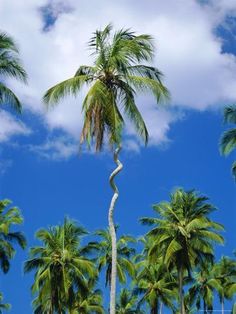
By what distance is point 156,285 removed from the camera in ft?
188

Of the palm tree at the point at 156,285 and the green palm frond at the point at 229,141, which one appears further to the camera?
the palm tree at the point at 156,285

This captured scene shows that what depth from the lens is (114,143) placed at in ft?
91.7

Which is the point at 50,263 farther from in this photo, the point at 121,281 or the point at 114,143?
the point at 114,143

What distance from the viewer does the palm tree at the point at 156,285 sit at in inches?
2248

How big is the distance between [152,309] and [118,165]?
30.9 meters

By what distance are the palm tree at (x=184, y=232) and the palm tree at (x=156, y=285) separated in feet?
32.6

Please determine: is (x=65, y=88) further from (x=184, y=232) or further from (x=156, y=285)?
(x=156, y=285)

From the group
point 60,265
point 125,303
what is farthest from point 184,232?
point 125,303

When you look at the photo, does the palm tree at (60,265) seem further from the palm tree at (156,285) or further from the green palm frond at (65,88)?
the green palm frond at (65,88)

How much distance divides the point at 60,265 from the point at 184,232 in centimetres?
944

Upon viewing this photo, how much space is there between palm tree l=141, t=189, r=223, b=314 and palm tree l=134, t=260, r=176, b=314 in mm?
9948

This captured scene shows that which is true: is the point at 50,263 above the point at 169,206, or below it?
below

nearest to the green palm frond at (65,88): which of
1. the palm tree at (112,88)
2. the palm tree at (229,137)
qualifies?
the palm tree at (112,88)

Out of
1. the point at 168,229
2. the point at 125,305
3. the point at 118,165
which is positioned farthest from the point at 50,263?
the point at 125,305
